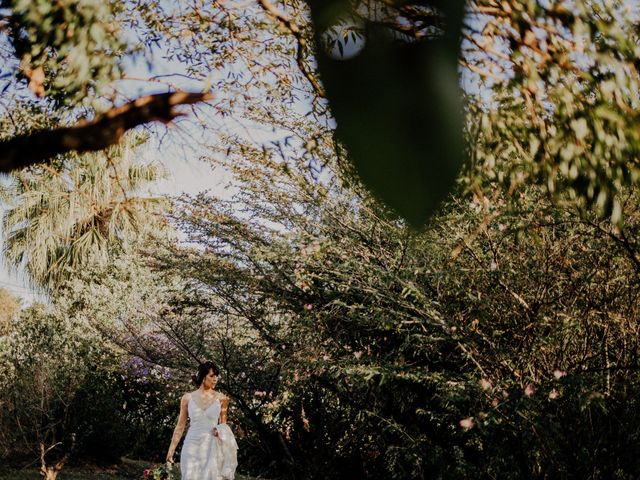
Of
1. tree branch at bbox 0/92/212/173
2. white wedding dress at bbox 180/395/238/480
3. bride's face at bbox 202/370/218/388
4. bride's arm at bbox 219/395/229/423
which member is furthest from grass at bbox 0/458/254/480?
tree branch at bbox 0/92/212/173

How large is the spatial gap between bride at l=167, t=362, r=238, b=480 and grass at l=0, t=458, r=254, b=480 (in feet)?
4.41

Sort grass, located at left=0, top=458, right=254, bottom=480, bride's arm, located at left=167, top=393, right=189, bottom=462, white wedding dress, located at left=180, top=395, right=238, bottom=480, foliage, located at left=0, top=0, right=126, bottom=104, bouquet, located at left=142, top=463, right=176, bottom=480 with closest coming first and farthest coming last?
foliage, located at left=0, top=0, right=126, bottom=104 → bride's arm, located at left=167, top=393, right=189, bottom=462 → white wedding dress, located at left=180, top=395, right=238, bottom=480 → bouquet, located at left=142, top=463, right=176, bottom=480 → grass, located at left=0, top=458, right=254, bottom=480

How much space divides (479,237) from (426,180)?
4186mm

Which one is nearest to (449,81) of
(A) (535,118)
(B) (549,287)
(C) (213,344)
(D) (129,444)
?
(A) (535,118)

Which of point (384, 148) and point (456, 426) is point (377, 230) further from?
point (384, 148)

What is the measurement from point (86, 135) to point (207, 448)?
20.2 ft

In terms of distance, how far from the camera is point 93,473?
866 centimetres

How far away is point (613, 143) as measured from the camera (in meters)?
0.98

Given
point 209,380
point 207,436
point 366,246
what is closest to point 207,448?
point 207,436

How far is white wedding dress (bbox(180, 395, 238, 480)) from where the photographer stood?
6258 mm

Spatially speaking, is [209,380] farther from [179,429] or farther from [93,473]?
[93,473]

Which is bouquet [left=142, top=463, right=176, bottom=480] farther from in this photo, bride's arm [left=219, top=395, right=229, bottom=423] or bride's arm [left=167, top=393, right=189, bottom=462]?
bride's arm [left=219, top=395, right=229, bottom=423]

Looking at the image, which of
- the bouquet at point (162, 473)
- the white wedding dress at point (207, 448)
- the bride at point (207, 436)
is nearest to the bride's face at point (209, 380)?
the bride at point (207, 436)

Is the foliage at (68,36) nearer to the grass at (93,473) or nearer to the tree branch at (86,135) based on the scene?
the tree branch at (86,135)
